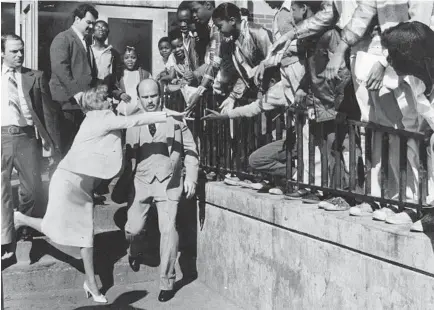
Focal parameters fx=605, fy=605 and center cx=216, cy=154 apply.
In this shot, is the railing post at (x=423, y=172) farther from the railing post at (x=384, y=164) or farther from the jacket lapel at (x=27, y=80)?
the jacket lapel at (x=27, y=80)

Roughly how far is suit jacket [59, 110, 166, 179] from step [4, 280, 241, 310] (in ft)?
3.98

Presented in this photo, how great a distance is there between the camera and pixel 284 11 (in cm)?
561

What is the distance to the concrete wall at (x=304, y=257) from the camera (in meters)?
3.41

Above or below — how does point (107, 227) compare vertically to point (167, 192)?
below

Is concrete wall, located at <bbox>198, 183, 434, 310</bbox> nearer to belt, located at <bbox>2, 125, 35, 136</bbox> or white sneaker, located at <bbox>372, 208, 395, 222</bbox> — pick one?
white sneaker, located at <bbox>372, 208, 395, 222</bbox>

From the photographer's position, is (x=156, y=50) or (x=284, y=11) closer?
(x=284, y=11)

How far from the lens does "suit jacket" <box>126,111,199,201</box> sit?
6.02m

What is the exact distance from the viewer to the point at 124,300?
581 cm

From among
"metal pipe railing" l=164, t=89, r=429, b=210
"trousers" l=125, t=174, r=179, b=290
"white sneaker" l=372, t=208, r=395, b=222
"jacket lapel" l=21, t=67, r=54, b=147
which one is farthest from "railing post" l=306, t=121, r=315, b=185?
"jacket lapel" l=21, t=67, r=54, b=147

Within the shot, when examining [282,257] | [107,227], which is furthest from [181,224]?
[282,257]

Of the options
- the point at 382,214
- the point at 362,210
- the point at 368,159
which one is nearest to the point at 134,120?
the point at 368,159

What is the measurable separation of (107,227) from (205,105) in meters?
1.77

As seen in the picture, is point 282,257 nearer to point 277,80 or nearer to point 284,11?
point 277,80

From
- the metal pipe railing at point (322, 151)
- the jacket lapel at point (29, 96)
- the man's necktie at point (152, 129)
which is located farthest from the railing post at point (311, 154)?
the jacket lapel at point (29, 96)
